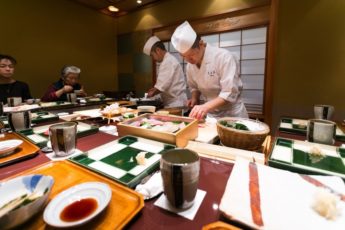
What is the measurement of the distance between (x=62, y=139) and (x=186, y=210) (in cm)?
67

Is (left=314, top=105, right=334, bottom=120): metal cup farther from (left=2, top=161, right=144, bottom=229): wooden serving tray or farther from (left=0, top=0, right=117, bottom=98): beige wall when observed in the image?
(left=0, top=0, right=117, bottom=98): beige wall

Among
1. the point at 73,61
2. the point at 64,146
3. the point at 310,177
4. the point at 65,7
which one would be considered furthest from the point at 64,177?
the point at 65,7

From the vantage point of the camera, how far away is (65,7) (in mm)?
4414

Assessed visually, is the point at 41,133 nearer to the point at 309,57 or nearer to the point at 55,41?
the point at 309,57

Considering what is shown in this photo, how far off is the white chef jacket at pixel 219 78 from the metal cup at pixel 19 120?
155cm

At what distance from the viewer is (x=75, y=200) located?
548 millimetres

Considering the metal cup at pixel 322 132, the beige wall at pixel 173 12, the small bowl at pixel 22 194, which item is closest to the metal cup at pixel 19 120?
the small bowl at pixel 22 194

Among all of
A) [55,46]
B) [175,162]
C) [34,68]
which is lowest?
[175,162]

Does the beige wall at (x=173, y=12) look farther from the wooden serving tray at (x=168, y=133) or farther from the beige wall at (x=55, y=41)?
the wooden serving tray at (x=168, y=133)

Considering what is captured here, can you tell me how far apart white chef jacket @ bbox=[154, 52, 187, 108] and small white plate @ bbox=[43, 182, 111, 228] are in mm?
2442

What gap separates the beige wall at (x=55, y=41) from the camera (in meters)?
3.74

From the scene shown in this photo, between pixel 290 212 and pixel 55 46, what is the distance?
5.24 metres

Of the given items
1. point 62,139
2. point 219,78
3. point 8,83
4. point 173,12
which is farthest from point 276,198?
point 173,12

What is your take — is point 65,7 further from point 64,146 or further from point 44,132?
point 64,146
